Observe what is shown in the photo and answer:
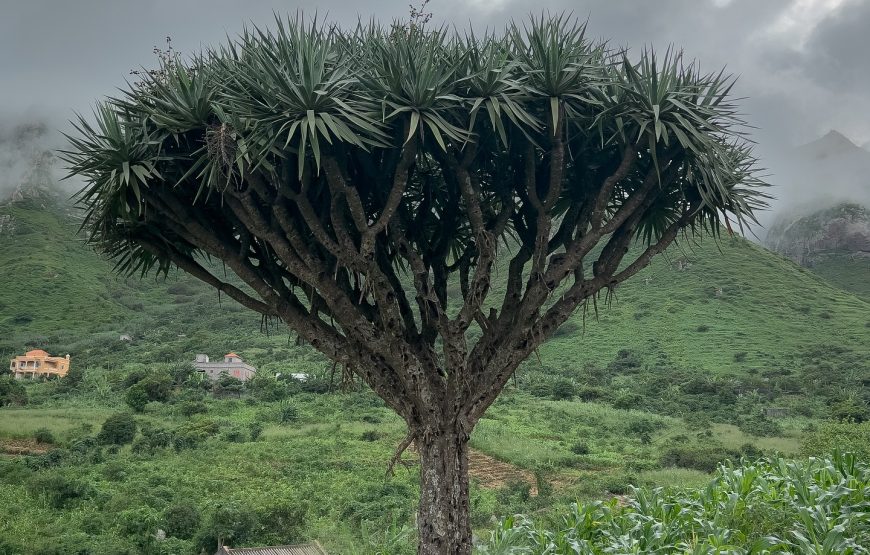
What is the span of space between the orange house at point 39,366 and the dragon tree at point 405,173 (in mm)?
46424

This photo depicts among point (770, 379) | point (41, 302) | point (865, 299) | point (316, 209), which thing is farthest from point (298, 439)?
point (865, 299)

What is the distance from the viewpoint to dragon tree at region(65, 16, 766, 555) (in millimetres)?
6738

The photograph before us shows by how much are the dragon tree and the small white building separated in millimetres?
41241

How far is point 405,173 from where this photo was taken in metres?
6.86

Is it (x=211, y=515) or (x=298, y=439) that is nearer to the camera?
(x=211, y=515)

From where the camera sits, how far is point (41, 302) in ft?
190

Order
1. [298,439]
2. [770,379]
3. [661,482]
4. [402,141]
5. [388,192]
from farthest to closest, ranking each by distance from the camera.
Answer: [770,379] → [298,439] → [661,482] → [388,192] → [402,141]

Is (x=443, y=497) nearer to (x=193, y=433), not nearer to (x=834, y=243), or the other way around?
(x=193, y=433)

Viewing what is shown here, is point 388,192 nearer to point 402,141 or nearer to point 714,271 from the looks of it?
point 402,141

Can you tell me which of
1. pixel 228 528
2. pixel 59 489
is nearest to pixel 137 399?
pixel 59 489

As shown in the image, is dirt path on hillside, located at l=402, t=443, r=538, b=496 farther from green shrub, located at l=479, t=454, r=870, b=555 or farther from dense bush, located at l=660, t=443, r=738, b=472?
green shrub, located at l=479, t=454, r=870, b=555

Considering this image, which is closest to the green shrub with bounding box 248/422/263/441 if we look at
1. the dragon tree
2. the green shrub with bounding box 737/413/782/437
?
the green shrub with bounding box 737/413/782/437

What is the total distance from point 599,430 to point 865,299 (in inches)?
1500

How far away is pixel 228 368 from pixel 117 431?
565 inches
